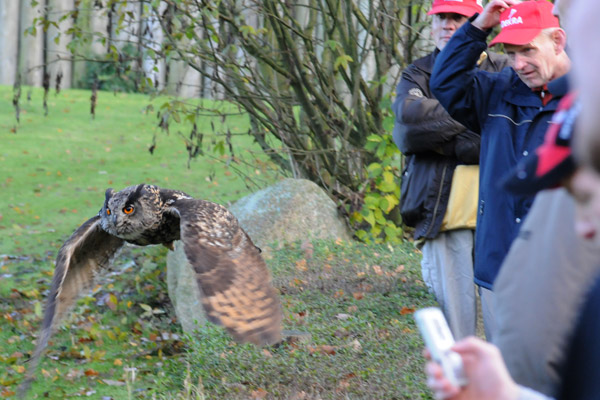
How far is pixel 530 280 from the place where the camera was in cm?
111

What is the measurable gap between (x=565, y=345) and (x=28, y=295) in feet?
25.1

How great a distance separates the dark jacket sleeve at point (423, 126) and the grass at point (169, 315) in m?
1.31

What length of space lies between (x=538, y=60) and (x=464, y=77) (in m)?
0.36

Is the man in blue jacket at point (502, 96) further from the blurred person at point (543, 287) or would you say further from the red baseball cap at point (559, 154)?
the red baseball cap at point (559, 154)

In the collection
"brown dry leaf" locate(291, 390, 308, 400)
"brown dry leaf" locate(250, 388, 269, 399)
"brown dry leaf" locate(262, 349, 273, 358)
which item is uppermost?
"brown dry leaf" locate(291, 390, 308, 400)

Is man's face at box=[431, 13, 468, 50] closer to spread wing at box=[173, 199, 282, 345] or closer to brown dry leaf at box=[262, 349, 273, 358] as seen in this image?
spread wing at box=[173, 199, 282, 345]

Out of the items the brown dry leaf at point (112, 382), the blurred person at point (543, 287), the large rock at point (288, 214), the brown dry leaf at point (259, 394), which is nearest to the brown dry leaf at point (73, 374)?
the brown dry leaf at point (112, 382)

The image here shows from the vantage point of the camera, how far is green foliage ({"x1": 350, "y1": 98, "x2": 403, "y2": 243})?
689cm

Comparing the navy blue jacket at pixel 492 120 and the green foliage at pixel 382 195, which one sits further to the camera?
the green foliage at pixel 382 195

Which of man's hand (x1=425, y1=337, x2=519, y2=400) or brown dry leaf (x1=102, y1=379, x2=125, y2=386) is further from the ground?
man's hand (x1=425, y1=337, x2=519, y2=400)

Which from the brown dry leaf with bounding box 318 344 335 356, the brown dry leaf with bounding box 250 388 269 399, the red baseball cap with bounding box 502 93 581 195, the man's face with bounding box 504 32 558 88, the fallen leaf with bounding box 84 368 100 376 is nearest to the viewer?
the red baseball cap with bounding box 502 93 581 195

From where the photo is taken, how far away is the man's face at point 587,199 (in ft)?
2.79

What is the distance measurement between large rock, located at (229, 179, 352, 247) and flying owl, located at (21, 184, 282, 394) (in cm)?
168

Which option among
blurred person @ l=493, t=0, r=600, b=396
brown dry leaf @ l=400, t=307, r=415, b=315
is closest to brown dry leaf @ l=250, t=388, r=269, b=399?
brown dry leaf @ l=400, t=307, r=415, b=315
